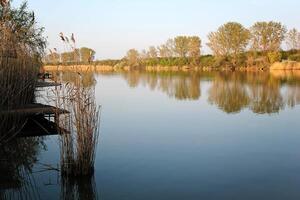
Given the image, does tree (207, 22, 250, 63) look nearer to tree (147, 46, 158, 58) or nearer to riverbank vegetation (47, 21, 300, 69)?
riverbank vegetation (47, 21, 300, 69)

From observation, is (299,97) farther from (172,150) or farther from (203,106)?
(172,150)

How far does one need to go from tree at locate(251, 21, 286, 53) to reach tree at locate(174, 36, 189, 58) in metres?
18.9

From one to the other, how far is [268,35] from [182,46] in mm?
22022

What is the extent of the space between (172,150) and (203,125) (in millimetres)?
3074

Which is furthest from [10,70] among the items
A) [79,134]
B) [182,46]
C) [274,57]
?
[182,46]

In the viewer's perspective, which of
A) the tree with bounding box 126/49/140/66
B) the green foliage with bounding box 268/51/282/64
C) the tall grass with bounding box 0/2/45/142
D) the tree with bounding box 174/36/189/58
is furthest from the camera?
the tree with bounding box 126/49/140/66

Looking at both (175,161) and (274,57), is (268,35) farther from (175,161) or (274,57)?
(175,161)

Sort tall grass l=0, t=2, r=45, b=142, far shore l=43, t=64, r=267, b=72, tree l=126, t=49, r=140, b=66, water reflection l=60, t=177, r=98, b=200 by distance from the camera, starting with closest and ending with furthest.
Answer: water reflection l=60, t=177, r=98, b=200 < far shore l=43, t=64, r=267, b=72 < tall grass l=0, t=2, r=45, b=142 < tree l=126, t=49, r=140, b=66

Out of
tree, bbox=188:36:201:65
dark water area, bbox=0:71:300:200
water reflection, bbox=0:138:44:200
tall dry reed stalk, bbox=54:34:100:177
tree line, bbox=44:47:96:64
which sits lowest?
dark water area, bbox=0:71:300:200

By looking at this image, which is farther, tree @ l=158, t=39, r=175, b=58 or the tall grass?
tree @ l=158, t=39, r=175, b=58

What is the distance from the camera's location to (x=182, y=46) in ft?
258

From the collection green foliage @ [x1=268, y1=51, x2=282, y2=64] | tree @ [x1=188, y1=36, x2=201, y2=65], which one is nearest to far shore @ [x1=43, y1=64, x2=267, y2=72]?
green foliage @ [x1=268, y1=51, x2=282, y2=64]

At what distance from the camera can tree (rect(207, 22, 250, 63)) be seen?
61.8 m

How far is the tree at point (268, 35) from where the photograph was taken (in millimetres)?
59656
